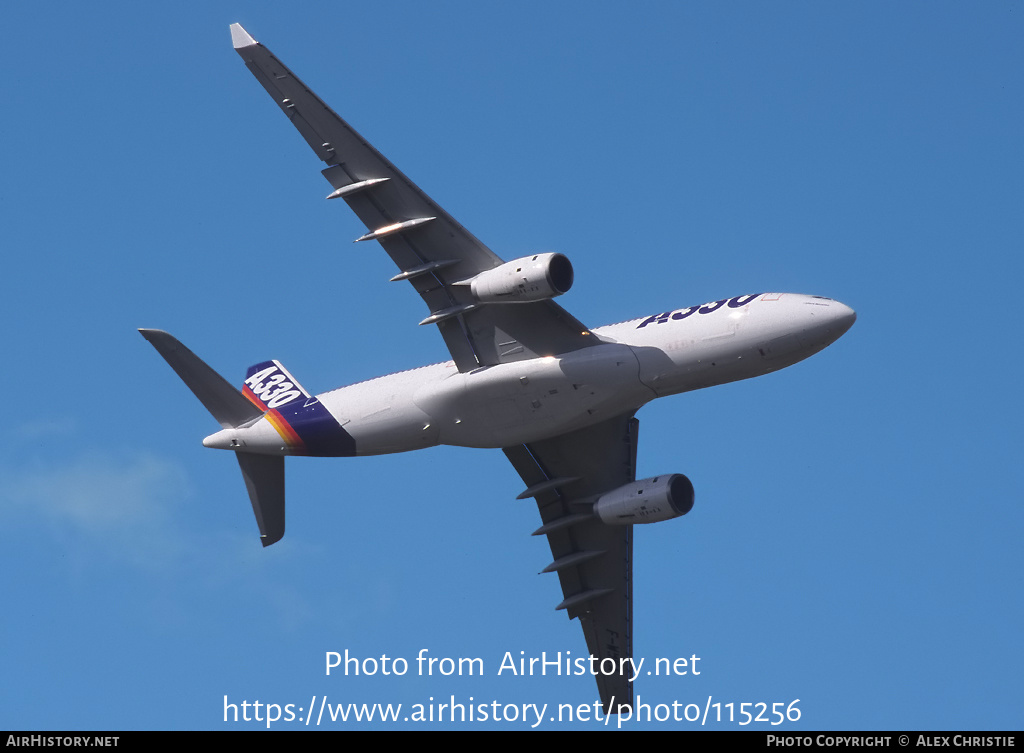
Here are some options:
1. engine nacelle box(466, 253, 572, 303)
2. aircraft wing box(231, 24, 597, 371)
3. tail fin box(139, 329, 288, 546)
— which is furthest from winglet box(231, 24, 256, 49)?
tail fin box(139, 329, 288, 546)

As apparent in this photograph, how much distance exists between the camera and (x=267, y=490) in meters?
49.6

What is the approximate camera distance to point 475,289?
42125 mm

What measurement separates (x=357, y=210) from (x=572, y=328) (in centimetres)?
766

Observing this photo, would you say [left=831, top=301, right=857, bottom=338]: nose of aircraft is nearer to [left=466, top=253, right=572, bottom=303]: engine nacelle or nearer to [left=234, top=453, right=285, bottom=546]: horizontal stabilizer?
[left=466, top=253, right=572, bottom=303]: engine nacelle

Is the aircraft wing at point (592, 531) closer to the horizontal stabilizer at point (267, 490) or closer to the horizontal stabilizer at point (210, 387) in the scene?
the horizontal stabilizer at point (267, 490)

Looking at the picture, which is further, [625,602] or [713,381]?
[625,602]

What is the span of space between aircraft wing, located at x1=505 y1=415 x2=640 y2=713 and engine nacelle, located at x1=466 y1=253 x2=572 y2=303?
867cm

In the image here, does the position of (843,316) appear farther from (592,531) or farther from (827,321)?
(592,531)

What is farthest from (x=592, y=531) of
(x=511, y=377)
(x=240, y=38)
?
(x=240, y=38)

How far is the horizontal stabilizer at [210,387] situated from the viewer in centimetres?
4788

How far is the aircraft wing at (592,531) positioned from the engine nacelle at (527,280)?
8.67 meters

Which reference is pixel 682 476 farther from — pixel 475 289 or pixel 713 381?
pixel 475 289

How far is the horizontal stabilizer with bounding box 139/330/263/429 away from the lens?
4788 centimetres

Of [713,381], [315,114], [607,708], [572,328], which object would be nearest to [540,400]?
[572,328]
